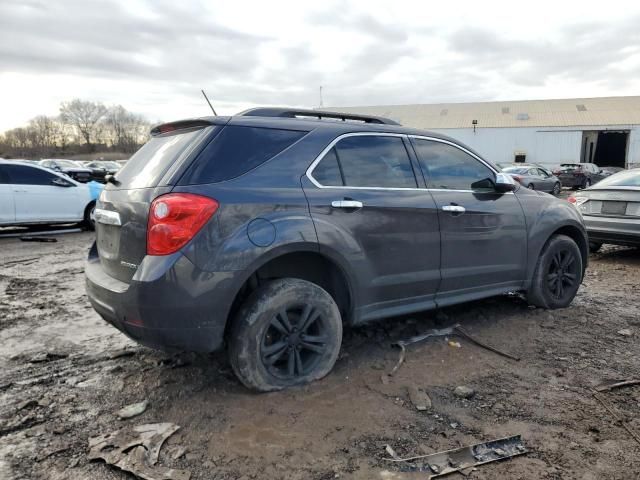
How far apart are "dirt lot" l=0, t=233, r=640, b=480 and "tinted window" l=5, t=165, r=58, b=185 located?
6.22 metres

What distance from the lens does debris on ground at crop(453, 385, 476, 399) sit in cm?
331

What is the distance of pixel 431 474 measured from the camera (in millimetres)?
2504

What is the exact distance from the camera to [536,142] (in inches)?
1672

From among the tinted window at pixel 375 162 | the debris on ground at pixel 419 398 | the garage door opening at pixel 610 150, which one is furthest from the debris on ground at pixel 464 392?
the garage door opening at pixel 610 150

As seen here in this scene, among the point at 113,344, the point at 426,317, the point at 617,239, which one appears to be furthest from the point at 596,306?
the point at 113,344

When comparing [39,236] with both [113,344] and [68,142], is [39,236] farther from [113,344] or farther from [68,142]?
[68,142]

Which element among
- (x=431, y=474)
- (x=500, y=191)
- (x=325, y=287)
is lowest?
(x=431, y=474)

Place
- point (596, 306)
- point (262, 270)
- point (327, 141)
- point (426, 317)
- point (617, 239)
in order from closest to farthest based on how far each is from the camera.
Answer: point (262, 270) → point (327, 141) → point (426, 317) → point (596, 306) → point (617, 239)

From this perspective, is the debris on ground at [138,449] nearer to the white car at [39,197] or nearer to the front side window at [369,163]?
the front side window at [369,163]

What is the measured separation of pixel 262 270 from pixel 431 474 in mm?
1539

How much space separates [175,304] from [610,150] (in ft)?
164

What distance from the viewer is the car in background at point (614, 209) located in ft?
23.9

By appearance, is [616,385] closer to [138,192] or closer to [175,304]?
[175,304]

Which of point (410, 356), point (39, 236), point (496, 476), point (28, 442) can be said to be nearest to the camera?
point (496, 476)
